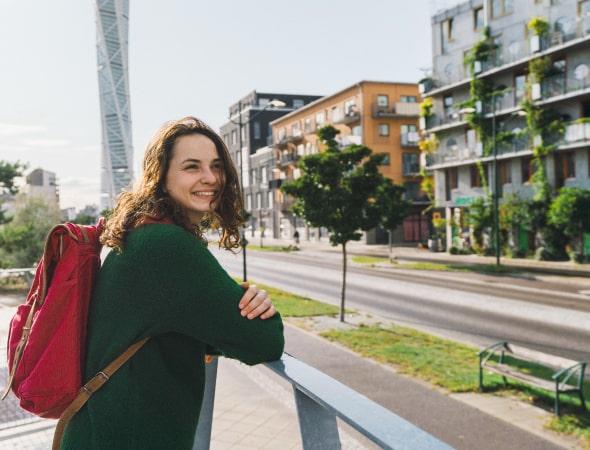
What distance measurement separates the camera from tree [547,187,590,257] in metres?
28.0

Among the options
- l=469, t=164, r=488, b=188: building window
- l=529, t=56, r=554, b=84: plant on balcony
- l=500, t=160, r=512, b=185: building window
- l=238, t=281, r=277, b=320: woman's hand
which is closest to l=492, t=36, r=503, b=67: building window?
l=529, t=56, r=554, b=84: plant on balcony

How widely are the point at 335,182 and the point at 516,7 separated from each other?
85.6ft

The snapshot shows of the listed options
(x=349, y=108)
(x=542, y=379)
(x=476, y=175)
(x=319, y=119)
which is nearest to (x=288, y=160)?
(x=319, y=119)

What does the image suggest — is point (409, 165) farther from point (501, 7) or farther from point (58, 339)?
point (58, 339)

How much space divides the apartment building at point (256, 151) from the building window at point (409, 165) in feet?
74.0

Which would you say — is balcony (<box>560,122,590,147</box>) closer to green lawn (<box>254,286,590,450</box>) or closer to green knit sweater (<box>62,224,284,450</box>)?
green lawn (<box>254,286,590,450</box>)

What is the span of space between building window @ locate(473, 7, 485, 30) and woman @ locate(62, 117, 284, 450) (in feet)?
129

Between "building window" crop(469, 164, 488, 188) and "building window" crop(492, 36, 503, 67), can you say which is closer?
"building window" crop(492, 36, 503, 67)

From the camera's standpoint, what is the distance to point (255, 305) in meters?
1.49

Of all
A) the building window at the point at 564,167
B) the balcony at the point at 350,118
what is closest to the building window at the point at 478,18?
the building window at the point at 564,167

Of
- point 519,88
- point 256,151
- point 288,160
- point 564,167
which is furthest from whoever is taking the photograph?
point 256,151

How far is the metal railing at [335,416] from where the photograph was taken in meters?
1.01

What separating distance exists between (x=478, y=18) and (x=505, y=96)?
670 centimetres

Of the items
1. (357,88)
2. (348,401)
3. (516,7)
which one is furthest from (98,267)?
(357,88)
